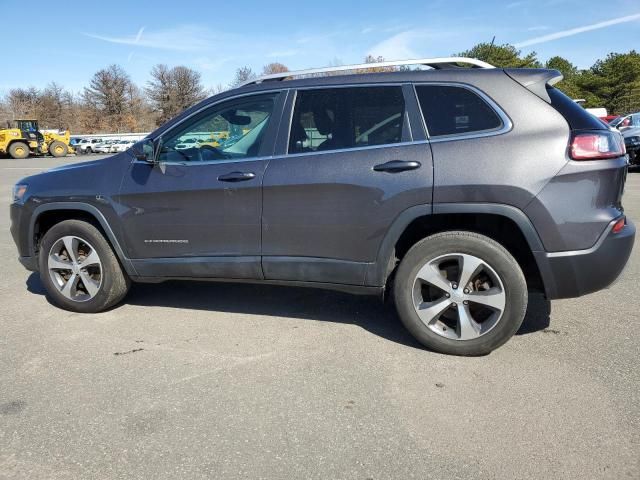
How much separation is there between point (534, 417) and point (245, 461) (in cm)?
149

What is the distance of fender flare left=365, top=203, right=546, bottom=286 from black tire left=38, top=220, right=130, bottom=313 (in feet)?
6.93

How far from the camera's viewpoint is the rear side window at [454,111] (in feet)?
10.2

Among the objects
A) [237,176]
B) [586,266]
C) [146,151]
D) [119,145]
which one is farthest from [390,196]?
[119,145]

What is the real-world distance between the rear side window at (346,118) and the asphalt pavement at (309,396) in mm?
1399

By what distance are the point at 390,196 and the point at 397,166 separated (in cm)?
19

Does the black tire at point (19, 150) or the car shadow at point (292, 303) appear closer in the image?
the car shadow at point (292, 303)

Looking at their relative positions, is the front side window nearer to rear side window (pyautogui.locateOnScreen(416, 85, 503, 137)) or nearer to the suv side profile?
the suv side profile

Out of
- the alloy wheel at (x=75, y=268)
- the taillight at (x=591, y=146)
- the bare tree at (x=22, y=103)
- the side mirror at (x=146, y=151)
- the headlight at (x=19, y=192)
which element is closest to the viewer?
the taillight at (x=591, y=146)

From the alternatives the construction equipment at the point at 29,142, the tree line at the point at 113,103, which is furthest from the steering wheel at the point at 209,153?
the tree line at the point at 113,103

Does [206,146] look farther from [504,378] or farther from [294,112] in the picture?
[504,378]

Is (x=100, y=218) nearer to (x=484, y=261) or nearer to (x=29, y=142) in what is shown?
(x=484, y=261)

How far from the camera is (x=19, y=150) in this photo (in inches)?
1350

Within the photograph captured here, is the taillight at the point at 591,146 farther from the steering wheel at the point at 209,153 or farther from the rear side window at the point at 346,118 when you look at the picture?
the steering wheel at the point at 209,153

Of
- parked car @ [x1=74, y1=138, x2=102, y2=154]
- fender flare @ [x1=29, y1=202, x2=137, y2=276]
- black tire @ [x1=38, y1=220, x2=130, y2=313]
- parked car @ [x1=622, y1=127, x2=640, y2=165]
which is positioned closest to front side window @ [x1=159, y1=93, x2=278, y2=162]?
fender flare @ [x1=29, y1=202, x2=137, y2=276]
